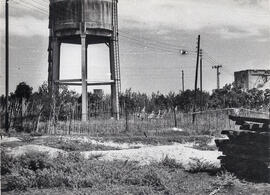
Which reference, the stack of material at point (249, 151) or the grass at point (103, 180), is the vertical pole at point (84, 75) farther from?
the stack of material at point (249, 151)

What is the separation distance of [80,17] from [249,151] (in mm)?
16827

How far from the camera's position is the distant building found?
58.6 metres

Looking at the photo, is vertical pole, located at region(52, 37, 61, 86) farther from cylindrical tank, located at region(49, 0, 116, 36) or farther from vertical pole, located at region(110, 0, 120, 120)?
vertical pole, located at region(110, 0, 120, 120)

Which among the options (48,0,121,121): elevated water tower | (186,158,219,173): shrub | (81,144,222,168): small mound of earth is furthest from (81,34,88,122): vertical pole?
A: (186,158,219,173): shrub

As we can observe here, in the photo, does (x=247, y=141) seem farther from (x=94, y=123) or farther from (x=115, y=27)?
(x=115, y=27)

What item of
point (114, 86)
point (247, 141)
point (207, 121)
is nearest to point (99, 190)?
point (247, 141)

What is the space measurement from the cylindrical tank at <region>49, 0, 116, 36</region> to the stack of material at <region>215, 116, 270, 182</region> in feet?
51.4

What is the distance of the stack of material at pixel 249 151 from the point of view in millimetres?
9609

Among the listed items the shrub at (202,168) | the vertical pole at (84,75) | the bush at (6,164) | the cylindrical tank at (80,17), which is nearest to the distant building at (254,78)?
the cylindrical tank at (80,17)

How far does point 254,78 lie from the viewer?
194ft

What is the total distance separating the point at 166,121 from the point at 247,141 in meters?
17.3

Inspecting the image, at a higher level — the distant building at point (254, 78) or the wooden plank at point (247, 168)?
the distant building at point (254, 78)

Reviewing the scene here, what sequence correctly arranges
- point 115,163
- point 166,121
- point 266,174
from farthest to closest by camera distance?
point 166,121, point 115,163, point 266,174

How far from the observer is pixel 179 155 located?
1335 cm
